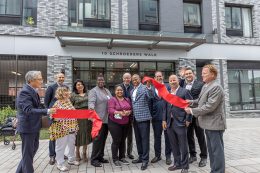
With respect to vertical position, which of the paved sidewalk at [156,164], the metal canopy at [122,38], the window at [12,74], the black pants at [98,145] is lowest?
the paved sidewalk at [156,164]

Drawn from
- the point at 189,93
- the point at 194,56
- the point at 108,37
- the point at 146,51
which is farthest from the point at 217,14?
the point at 189,93

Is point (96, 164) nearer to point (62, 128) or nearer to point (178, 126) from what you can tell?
point (62, 128)

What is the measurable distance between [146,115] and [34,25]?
10445 millimetres

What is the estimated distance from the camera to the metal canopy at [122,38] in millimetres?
12555

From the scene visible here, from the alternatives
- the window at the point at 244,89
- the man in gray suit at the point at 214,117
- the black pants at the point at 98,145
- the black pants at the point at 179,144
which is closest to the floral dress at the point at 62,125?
the black pants at the point at 98,145

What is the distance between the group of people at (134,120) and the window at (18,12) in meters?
9.17

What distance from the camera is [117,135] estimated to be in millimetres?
5816

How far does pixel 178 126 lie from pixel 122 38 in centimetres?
877

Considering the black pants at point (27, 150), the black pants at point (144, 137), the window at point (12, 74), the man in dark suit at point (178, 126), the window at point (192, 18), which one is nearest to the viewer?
the black pants at point (27, 150)

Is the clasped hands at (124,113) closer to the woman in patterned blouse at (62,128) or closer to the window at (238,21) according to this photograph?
the woman in patterned blouse at (62,128)

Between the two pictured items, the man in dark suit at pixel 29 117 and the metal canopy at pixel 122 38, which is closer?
the man in dark suit at pixel 29 117

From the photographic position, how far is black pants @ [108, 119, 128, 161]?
580cm

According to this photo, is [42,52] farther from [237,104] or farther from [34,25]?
[237,104]

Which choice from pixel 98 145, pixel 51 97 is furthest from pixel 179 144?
pixel 51 97
